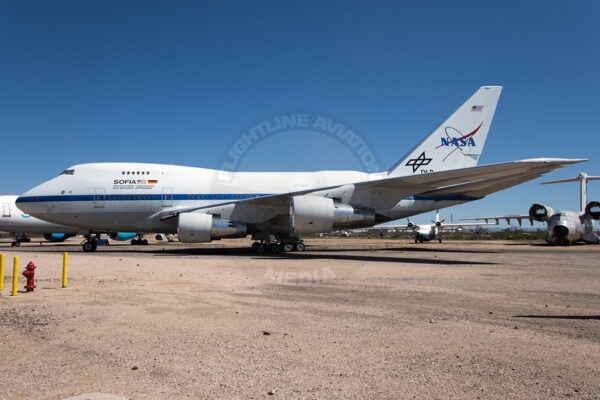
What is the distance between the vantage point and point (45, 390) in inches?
121

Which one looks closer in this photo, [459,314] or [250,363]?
[250,363]

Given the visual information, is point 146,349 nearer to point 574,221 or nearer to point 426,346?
point 426,346

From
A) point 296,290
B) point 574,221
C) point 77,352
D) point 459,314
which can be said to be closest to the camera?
point 77,352

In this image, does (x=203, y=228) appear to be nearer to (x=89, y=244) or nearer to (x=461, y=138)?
(x=89, y=244)

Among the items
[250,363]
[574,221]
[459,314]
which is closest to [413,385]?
[250,363]

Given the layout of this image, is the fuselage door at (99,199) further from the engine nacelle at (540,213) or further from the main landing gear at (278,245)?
the engine nacelle at (540,213)

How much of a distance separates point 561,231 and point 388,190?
1858 centimetres

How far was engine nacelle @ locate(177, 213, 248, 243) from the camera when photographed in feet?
53.0

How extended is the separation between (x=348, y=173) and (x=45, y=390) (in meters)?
17.6

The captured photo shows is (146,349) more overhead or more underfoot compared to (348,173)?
more underfoot

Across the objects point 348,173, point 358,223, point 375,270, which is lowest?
point 375,270

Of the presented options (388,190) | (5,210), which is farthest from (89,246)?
(388,190)

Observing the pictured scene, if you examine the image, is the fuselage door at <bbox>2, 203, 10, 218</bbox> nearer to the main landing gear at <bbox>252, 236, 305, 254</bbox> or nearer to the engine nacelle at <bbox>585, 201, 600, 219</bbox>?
the main landing gear at <bbox>252, 236, 305, 254</bbox>

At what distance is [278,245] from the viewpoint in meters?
18.1
